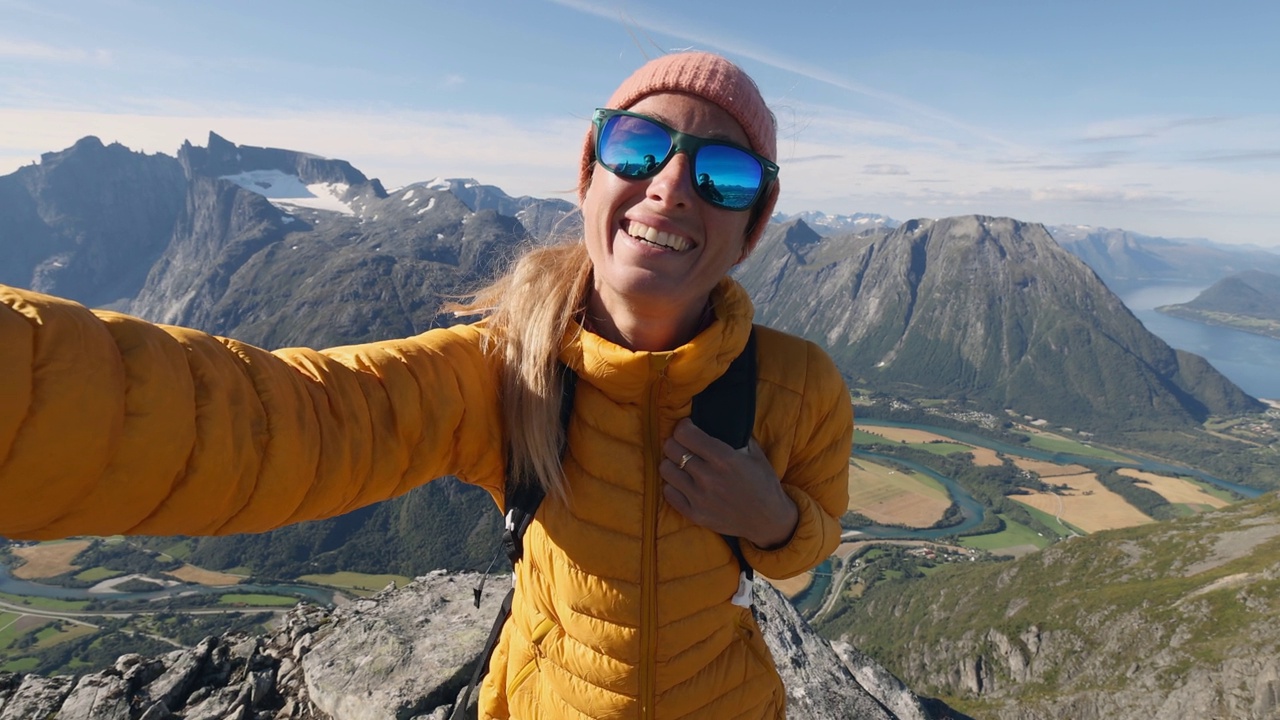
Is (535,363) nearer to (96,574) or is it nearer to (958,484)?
(96,574)

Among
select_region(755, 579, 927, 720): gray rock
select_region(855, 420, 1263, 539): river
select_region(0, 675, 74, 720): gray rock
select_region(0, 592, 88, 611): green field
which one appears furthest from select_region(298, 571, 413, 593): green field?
select_region(755, 579, 927, 720): gray rock

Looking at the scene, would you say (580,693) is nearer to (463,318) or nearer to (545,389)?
(545,389)

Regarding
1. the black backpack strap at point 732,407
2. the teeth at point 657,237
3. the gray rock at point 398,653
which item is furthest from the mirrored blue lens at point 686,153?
the gray rock at point 398,653

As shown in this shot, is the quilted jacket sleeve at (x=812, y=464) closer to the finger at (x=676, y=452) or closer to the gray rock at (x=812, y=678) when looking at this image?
the finger at (x=676, y=452)

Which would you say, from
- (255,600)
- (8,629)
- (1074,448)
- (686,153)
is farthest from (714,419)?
(1074,448)

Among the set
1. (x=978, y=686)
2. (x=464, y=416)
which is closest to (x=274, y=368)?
(x=464, y=416)

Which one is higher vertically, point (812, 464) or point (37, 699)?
point (812, 464)
